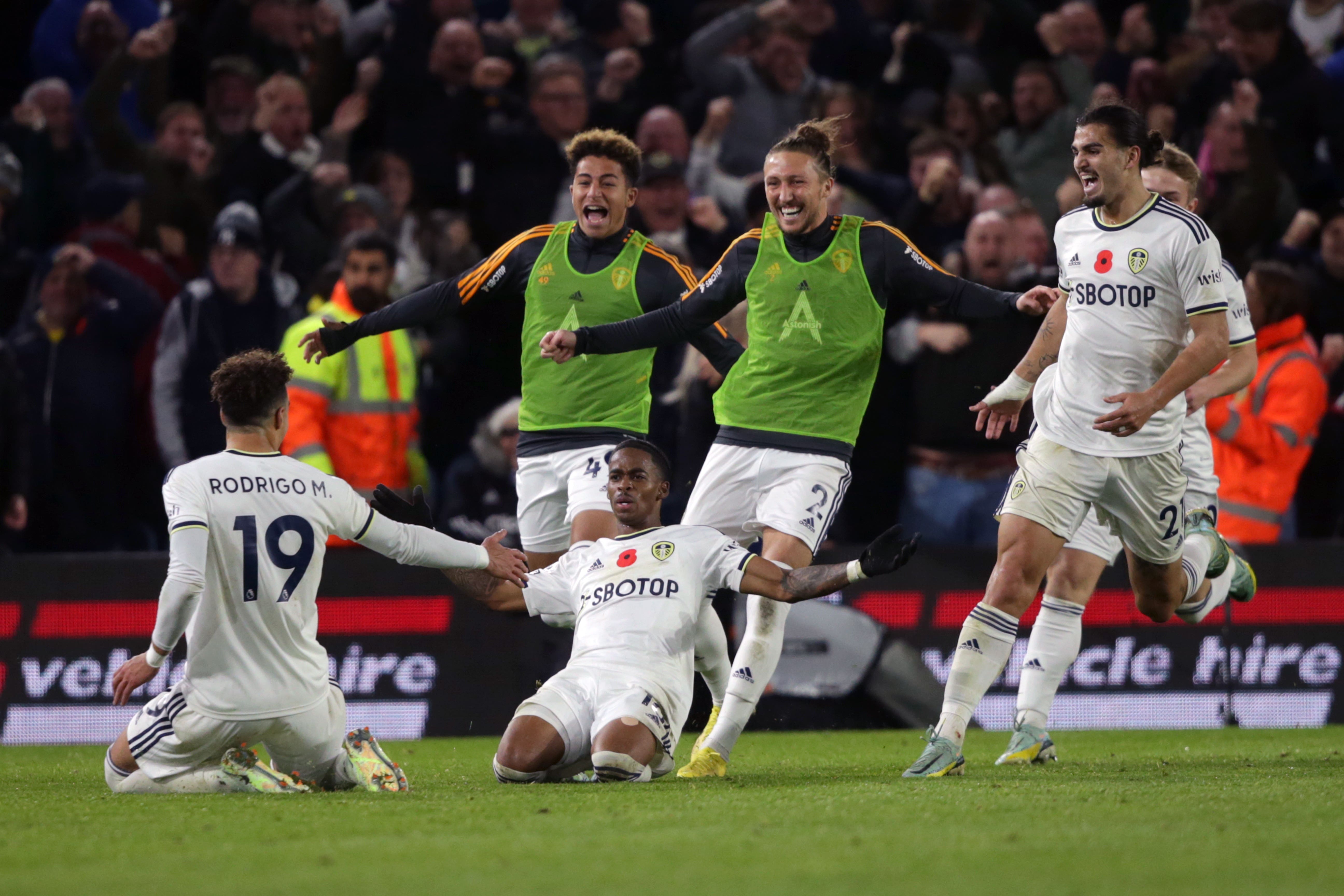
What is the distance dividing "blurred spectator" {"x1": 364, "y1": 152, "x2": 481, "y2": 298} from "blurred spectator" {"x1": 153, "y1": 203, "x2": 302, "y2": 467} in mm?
972

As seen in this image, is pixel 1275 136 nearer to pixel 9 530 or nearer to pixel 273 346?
pixel 273 346

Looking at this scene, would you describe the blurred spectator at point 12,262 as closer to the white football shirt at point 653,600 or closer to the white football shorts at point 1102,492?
the white football shirt at point 653,600

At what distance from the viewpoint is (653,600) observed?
6.70 metres

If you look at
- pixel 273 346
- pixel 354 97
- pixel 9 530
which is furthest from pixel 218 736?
pixel 354 97

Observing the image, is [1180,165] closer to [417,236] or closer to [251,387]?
[251,387]

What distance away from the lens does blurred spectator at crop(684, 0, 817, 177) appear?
500 inches

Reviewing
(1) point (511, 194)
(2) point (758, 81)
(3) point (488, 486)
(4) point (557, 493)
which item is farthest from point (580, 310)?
(2) point (758, 81)

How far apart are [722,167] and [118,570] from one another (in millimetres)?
5305

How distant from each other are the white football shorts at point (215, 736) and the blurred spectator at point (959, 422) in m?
5.14

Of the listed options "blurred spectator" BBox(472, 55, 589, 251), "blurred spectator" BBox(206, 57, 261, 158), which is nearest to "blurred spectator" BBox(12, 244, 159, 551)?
"blurred spectator" BBox(206, 57, 261, 158)

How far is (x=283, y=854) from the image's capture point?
4551 millimetres

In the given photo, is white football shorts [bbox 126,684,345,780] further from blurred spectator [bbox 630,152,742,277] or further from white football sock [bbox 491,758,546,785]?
blurred spectator [bbox 630,152,742,277]

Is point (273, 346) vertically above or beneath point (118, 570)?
above

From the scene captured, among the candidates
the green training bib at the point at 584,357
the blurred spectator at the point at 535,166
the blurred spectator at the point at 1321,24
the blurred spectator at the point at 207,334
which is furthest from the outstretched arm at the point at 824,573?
the blurred spectator at the point at 1321,24
